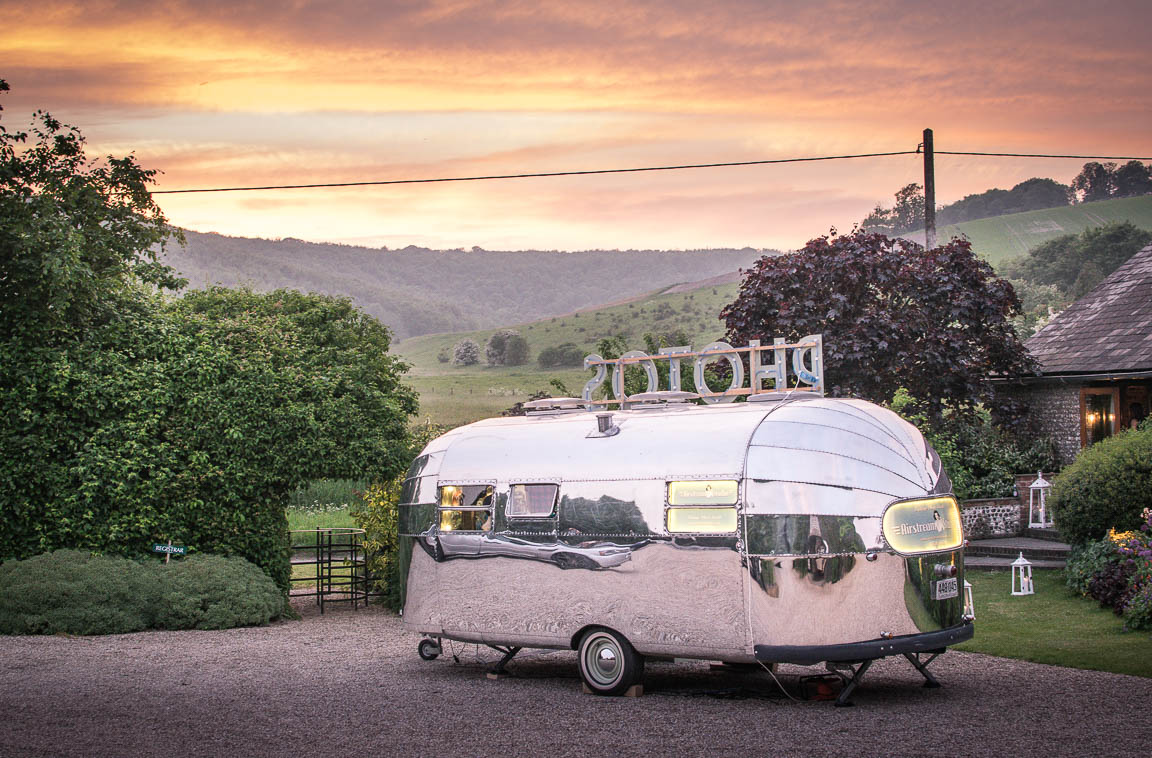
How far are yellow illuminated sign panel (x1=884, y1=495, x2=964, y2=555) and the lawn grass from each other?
8.27 ft

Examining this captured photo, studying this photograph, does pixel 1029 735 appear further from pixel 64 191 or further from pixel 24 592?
pixel 64 191

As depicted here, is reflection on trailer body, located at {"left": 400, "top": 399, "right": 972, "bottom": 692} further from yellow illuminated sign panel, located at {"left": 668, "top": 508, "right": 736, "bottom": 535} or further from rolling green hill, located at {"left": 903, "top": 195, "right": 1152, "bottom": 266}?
rolling green hill, located at {"left": 903, "top": 195, "right": 1152, "bottom": 266}

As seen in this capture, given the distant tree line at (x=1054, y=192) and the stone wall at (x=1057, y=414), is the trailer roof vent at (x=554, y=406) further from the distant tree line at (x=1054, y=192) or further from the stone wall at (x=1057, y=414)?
the distant tree line at (x=1054, y=192)

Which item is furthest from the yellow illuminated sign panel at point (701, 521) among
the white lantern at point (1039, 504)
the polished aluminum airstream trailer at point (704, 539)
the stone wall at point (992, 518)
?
the white lantern at point (1039, 504)

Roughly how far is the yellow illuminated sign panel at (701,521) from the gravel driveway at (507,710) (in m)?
1.57

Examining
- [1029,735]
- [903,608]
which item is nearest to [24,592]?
[903,608]

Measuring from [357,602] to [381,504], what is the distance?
2760 millimetres

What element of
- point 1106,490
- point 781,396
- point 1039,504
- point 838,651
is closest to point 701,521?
point 838,651

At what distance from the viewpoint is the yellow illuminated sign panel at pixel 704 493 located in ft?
33.9

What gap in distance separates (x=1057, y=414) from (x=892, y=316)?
4.66 metres

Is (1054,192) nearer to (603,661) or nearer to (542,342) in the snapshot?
(542,342)

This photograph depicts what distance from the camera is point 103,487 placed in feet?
54.6

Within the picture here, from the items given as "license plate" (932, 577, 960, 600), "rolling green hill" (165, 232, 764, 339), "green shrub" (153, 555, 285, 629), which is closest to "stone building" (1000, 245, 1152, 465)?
"license plate" (932, 577, 960, 600)

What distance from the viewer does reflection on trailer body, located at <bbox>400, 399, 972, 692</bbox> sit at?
9906 millimetres
